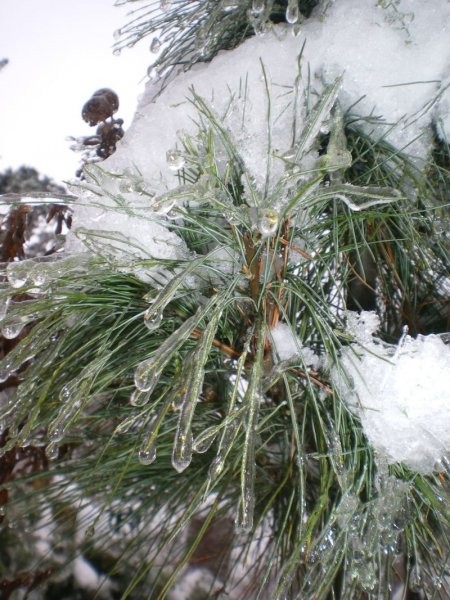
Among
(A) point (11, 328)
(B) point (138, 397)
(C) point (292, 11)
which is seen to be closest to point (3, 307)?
(A) point (11, 328)

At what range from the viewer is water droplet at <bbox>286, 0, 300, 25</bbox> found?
51 centimetres

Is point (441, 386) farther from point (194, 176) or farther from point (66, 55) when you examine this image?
point (66, 55)

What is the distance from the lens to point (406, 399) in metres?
0.43

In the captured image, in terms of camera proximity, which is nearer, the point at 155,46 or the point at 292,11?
the point at 292,11

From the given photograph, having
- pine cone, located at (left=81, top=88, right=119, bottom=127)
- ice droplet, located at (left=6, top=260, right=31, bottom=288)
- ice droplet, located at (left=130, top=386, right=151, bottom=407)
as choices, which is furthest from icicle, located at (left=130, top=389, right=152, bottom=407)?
pine cone, located at (left=81, top=88, right=119, bottom=127)

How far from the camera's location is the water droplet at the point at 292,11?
1.67 ft

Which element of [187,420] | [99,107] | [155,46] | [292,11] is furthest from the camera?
[99,107]

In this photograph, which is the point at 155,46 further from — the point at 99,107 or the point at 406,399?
the point at 406,399

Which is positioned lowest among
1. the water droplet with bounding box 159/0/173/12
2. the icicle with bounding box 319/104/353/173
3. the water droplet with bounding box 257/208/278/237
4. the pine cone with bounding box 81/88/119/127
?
the water droplet with bounding box 257/208/278/237

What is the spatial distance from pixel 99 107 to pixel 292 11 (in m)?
0.33

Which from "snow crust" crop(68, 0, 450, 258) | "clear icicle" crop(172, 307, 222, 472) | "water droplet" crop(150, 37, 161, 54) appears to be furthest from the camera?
"water droplet" crop(150, 37, 161, 54)

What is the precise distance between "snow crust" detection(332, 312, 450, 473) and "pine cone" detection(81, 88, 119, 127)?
1.59 ft

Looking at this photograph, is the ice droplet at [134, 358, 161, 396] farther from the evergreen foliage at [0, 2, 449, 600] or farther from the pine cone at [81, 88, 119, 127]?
the pine cone at [81, 88, 119, 127]

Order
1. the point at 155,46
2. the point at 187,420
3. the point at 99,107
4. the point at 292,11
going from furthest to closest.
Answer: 1. the point at 99,107
2. the point at 155,46
3. the point at 292,11
4. the point at 187,420
